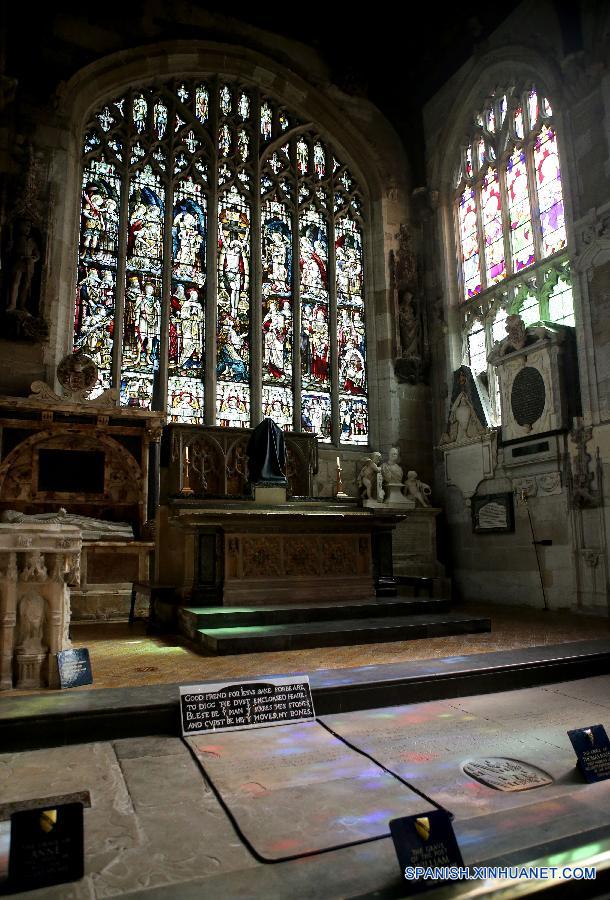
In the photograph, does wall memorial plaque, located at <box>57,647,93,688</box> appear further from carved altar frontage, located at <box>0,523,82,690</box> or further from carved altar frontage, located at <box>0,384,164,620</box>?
carved altar frontage, located at <box>0,384,164,620</box>

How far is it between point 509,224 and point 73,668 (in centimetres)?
1111

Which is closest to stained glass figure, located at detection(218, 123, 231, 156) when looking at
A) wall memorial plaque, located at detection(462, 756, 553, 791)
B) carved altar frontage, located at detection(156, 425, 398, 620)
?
carved altar frontage, located at detection(156, 425, 398, 620)

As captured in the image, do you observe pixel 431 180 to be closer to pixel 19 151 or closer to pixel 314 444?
pixel 314 444

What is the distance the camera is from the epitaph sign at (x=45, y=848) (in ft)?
6.31

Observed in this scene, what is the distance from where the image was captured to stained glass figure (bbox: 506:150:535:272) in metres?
11.3

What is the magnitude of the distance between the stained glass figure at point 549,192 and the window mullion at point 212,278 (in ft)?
20.6

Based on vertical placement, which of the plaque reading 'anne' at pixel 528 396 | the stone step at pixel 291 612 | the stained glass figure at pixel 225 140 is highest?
the stained glass figure at pixel 225 140

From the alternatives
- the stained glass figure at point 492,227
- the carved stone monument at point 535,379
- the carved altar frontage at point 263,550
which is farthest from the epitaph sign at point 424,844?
the stained glass figure at point 492,227

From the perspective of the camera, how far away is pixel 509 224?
11.8 meters

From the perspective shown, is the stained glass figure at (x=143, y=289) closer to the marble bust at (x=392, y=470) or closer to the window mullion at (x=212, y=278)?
the window mullion at (x=212, y=278)

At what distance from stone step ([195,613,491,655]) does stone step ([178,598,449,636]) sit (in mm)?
96

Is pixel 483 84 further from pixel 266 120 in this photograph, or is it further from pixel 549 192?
pixel 266 120

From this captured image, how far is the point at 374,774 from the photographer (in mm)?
2883

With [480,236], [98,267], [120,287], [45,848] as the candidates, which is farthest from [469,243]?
[45,848]
